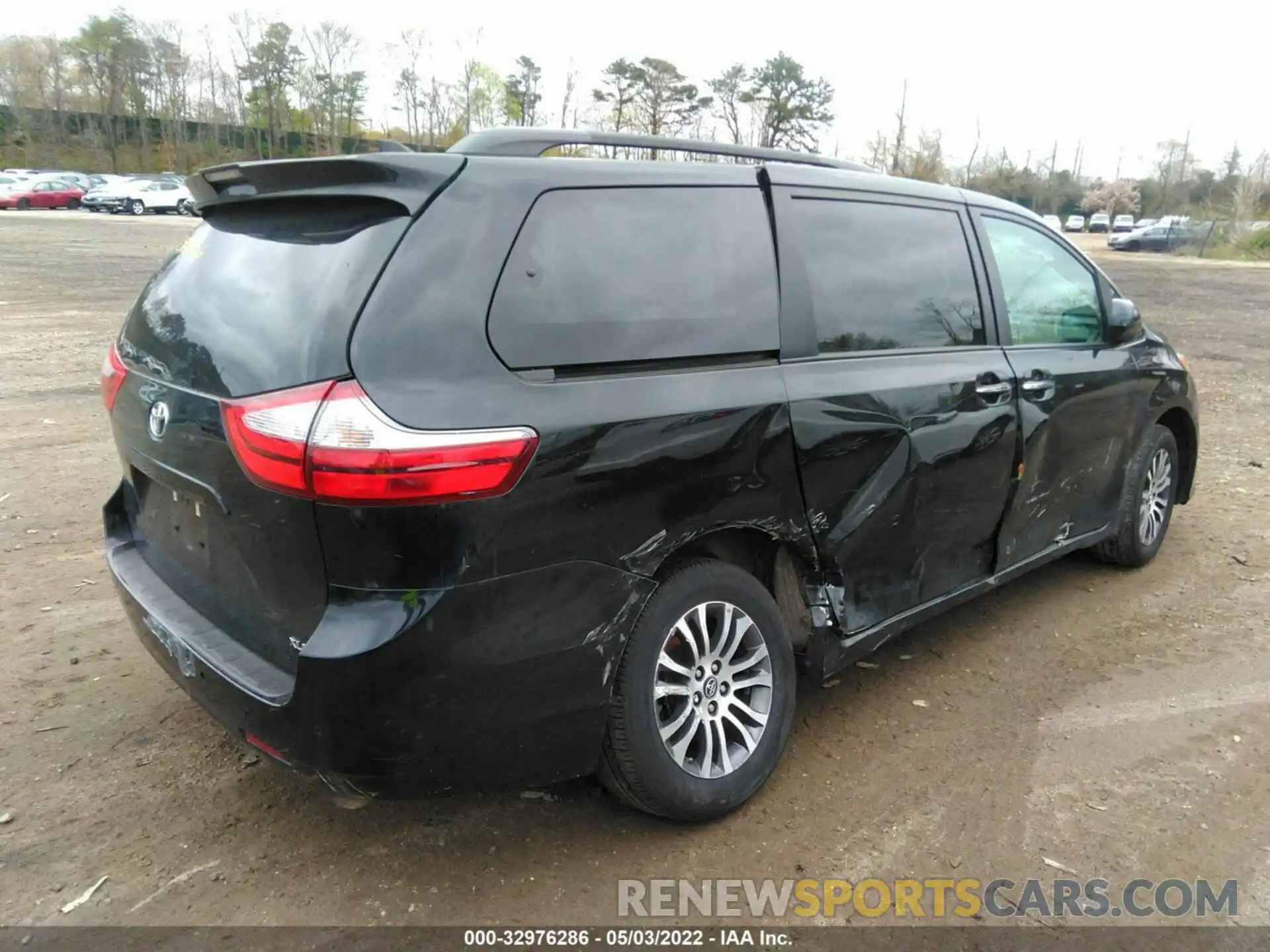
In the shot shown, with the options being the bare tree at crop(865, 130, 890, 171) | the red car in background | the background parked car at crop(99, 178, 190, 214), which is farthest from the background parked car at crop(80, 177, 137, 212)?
the bare tree at crop(865, 130, 890, 171)

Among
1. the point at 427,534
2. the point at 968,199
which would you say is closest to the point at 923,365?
the point at 968,199

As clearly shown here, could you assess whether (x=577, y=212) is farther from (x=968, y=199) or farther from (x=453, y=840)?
(x=968, y=199)

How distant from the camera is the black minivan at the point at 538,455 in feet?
6.98

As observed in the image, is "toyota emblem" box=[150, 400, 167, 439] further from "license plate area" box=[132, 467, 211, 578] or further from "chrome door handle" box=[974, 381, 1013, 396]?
"chrome door handle" box=[974, 381, 1013, 396]

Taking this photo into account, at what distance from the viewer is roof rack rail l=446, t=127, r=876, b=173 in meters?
2.53

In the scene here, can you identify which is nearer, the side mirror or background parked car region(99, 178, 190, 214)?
the side mirror

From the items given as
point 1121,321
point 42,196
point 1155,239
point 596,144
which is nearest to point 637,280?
point 596,144

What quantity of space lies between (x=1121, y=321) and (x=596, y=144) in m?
2.83

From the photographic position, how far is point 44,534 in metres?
4.84

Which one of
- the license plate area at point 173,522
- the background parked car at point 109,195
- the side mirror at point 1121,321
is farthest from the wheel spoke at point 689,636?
the background parked car at point 109,195

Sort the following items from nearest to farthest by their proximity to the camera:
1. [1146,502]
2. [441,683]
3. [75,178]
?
[441,683], [1146,502], [75,178]

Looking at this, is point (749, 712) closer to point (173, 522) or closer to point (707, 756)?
point (707, 756)

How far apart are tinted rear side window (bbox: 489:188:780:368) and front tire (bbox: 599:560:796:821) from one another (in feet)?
2.22

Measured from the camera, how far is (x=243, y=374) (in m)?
2.25
